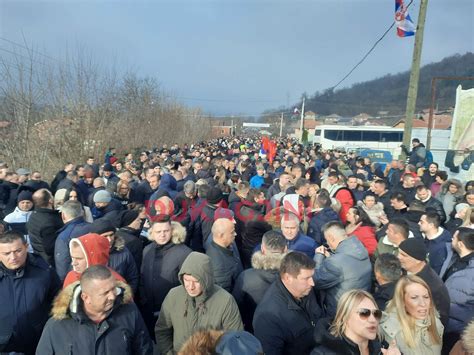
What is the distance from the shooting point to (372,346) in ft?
8.73

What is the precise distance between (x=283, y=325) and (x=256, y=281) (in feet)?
2.33

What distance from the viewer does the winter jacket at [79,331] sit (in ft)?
8.08

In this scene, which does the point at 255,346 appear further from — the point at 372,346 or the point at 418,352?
the point at 418,352

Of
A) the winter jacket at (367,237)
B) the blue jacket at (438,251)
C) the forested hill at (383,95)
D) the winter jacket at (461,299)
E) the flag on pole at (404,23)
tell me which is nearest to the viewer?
the winter jacket at (461,299)

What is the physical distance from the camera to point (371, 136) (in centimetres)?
3603

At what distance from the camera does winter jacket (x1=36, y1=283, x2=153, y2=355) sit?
246cm

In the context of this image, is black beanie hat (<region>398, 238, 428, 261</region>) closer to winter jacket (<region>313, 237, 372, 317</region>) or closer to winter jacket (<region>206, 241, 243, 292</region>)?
winter jacket (<region>313, 237, 372, 317</region>)

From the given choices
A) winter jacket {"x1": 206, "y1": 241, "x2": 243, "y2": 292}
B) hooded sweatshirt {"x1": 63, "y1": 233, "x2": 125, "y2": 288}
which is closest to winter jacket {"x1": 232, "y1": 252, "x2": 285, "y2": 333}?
winter jacket {"x1": 206, "y1": 241, "x2": 243, "y2": 292}

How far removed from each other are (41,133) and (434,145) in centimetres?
1846

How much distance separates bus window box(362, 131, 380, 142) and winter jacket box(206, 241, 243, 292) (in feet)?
113

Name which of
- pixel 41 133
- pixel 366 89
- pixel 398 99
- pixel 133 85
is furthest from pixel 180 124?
pixel 366 89

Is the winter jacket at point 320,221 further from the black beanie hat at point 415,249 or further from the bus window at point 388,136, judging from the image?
the bus window at point 388,136

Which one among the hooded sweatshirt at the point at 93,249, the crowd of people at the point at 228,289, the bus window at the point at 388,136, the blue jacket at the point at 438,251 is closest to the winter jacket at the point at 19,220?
the crowd of people at the point at 228,289

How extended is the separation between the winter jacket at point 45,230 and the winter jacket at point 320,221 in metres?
3.53
